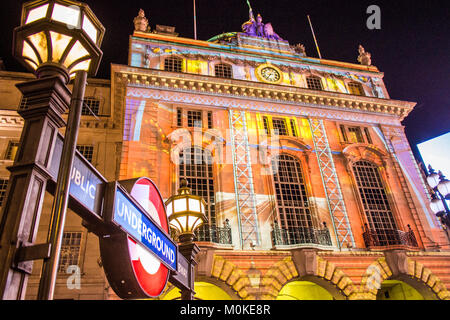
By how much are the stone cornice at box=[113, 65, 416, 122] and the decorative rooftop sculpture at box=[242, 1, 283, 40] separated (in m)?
7.16

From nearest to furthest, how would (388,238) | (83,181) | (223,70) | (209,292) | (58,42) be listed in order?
(83,181) < (58,42) < (209,292) < (388,238) < (223,70)

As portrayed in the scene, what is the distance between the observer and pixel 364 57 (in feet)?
100

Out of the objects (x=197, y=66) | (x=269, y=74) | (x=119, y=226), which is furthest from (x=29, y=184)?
(x=269, y=74)

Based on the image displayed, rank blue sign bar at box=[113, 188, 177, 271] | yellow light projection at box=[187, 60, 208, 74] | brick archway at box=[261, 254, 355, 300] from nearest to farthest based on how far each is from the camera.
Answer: blue sign bar at box=[113, 188, 177, 271]
brick archway at box=[261, 254, 355, 300]
yellow light projection at box=[187, 60, 208, 74]

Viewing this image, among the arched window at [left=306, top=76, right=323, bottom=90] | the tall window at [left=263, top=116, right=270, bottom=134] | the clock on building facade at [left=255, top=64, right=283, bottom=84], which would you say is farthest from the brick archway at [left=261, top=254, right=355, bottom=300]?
the arched window at [left=306, top=76, right=323, bottom=90]

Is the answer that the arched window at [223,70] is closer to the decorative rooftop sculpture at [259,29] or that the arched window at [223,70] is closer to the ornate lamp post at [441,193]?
the decorative rooftop sculpture at [259,29]

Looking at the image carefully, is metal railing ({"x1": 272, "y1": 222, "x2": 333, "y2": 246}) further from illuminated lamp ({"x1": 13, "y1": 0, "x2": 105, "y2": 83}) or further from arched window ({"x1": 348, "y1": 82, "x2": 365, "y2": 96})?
illuminated lamp ({"x1": 13, "y1": 0, "x2": 105, "y2": 83})

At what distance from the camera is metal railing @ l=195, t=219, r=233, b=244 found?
18.1 m

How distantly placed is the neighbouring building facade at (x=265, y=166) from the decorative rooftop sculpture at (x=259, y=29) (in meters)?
2.13

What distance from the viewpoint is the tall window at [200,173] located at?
19.9 metres

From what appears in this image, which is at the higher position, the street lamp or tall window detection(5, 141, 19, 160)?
tall window detection(5, 141, 19, 160)

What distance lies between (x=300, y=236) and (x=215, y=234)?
4930mm

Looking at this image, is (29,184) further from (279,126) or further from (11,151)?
(11,151)

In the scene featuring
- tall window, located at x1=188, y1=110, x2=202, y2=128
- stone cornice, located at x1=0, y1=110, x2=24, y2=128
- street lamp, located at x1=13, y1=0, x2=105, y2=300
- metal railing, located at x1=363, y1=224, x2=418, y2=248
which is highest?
stone cornice, located at x1=0, y1=110, x2=24, y2=128
